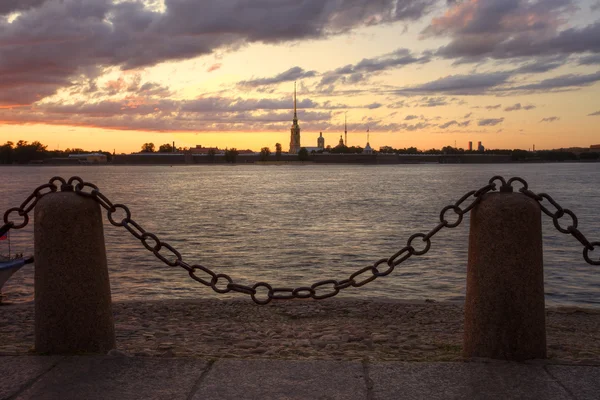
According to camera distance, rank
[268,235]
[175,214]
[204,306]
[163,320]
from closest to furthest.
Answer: [163,320] → [204,306] → [268,235] → [175,214]

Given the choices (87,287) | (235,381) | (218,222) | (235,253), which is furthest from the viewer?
(218,222)

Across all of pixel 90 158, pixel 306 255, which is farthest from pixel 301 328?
pixel 90 158

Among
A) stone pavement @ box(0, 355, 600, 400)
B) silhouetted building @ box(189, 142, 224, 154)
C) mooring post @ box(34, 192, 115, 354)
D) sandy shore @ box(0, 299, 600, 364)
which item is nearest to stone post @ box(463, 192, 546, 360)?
stone pavement @ box(0, 355, 600, 400)

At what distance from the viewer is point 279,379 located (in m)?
2.59

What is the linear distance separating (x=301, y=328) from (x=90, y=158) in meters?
171

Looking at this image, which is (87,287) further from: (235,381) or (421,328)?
(421,328)

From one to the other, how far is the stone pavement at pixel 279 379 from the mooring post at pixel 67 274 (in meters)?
0.14

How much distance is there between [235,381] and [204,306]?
14.4 ft

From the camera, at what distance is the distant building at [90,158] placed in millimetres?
167750

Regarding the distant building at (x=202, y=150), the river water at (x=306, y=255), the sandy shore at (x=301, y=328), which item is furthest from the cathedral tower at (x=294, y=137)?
the sandy shore at (x=301, y=328)

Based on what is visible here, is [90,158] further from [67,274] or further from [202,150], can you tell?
[67,274]

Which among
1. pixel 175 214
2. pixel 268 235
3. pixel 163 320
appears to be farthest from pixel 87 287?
pixel 175 214

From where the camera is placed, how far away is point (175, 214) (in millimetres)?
24828

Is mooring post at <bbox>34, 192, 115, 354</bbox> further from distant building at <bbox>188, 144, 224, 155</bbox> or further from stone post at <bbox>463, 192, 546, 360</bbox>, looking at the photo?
distant building at <bbox>188, 144, 224, 155</bbox>
